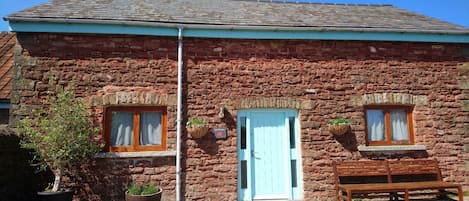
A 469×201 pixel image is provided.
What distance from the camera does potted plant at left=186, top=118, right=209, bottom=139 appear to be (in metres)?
6.99

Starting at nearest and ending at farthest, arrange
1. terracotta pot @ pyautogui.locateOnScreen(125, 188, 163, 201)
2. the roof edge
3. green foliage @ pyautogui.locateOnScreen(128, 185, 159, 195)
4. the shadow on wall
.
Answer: the shadow on wall
terracotta pot @ pyautogui.locateOnScreen(125, 188, 163, 201)
green foliage @ pyautogui.locateOnScreen(128, 185, 159, 195)
the roof edge

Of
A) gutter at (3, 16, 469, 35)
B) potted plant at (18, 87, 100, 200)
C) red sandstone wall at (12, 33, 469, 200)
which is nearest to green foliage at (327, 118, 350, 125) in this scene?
red sandstone wall at (12, 33, 469, 200)

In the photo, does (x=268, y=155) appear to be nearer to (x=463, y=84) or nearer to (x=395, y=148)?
(x=395, y=148)

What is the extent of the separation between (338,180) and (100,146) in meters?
5.14

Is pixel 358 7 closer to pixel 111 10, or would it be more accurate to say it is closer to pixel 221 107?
pixel 221 107

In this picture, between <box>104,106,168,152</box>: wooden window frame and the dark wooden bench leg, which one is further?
the dark wooden bench leg

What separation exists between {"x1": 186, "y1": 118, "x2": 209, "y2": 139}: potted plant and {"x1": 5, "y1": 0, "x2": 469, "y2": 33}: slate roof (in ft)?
7.45

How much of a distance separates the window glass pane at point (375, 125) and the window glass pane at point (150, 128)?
4916 millimetres

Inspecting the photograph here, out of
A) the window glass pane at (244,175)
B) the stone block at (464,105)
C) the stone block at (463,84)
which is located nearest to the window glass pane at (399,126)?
the stone block at (464,105)

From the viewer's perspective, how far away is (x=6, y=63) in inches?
381

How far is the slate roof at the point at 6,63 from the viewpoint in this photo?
8734 millimetres

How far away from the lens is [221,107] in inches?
289

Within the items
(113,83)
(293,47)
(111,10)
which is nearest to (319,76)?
(293,47)

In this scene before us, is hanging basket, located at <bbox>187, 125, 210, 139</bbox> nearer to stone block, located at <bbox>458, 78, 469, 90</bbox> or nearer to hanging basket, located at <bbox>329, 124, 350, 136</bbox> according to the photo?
hanging basket, located at <bbox>329, 124, 350, 136</bbox>
